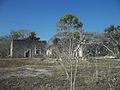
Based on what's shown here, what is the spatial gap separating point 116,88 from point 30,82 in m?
3.17

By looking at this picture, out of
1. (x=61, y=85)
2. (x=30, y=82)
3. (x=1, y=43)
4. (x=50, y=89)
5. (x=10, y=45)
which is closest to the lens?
(x=50, y=89)

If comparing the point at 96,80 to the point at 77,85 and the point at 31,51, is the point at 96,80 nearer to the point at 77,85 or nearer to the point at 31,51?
the point at 77,85

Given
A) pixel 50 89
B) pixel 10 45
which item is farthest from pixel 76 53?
pixel 10 45

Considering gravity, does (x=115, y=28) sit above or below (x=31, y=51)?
above

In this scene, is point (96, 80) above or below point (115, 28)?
below

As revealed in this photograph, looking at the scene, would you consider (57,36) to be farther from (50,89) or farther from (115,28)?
(115,28)

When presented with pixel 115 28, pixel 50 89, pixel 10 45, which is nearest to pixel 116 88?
pixel 50 89

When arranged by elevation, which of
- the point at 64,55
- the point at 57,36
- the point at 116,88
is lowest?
the point at 116,88

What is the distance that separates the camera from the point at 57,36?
8977mm

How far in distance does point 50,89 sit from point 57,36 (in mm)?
2070

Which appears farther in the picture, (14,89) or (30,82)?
(30,82)

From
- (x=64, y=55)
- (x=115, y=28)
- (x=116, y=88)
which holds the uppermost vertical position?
(x=115, y=28)

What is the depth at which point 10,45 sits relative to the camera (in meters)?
45.3

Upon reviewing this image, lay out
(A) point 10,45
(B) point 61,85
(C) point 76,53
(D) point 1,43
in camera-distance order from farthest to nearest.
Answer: (A) point 10,45 < (D) point 1,43 < (B) point 61,85 < (C) point 76,53
